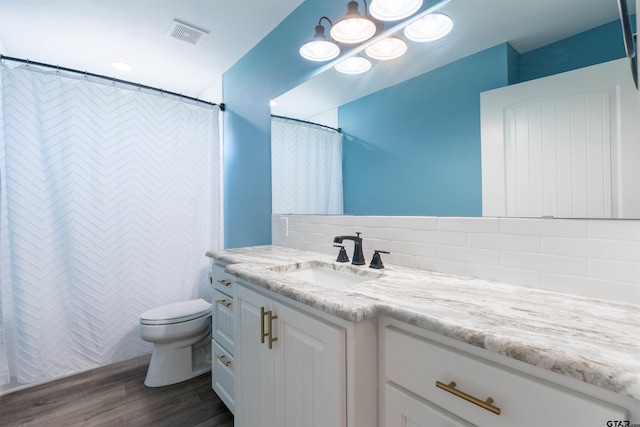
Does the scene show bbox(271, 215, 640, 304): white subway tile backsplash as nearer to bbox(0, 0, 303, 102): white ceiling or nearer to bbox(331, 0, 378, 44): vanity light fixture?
bbox(331, 0, 378, 44): vanity light fixture

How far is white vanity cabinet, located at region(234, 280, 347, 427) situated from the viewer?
→ 0.79 m

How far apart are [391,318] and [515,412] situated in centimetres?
30

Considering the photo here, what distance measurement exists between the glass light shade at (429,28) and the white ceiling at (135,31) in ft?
3.12

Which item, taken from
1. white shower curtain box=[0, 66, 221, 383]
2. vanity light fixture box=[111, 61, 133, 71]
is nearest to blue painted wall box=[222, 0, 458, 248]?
white shower curtain box=[0, 66, 221, 383]

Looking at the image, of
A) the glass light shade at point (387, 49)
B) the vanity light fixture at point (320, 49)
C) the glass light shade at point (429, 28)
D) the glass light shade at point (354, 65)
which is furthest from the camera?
the vanity light fixture at point (320, 49)

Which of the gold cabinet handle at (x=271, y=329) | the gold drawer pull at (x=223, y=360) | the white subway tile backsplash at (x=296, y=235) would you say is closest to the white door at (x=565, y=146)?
the gold cabinet handle at (x=271, y=329)

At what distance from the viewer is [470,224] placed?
1.06 meters

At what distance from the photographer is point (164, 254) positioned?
2285mm

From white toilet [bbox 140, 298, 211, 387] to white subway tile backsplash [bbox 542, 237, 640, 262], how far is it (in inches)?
77.4

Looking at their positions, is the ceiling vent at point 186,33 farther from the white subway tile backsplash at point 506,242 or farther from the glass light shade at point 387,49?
the white subway tile backsplash at point 506,242

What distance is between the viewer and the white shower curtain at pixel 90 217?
1806 millimetres

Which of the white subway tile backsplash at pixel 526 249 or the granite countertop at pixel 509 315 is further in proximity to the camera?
the white subway tile backsplash at pixel 526 249

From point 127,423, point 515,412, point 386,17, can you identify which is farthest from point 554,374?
point 127,423

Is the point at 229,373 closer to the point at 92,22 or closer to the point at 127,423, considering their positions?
the point at 127,423
